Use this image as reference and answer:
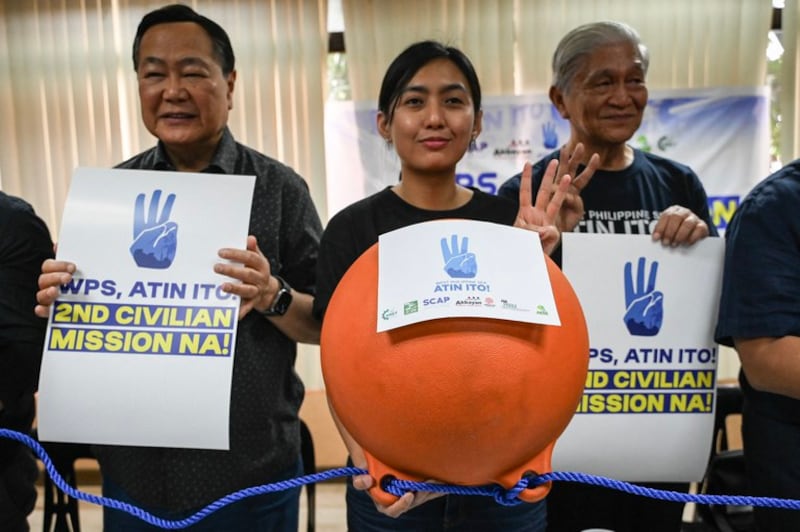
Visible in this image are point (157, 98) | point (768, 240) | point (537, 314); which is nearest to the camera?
point (537, 314)

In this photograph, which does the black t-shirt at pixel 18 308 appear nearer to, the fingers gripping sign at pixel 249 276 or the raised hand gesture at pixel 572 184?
the fingers gripping sign at pixel 249 276

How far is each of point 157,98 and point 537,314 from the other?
0.94 meters

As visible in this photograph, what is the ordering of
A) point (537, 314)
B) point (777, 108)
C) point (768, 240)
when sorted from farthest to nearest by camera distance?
Answer: point (777, 108) < point (768, 240) < point (537, 314)

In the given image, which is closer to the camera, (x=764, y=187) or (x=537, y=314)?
(x=537, y=314)

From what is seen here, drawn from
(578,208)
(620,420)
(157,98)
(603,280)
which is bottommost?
(620,420)

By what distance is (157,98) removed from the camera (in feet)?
4.10

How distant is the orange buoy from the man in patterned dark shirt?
0.50 m

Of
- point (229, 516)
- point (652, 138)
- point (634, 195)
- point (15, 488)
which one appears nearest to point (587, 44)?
point (634, 195)

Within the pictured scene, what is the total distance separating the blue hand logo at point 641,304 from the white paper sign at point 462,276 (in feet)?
2.10

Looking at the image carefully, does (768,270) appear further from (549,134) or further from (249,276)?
(549,134)

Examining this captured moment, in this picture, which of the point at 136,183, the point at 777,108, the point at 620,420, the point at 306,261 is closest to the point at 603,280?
the point at 620,420

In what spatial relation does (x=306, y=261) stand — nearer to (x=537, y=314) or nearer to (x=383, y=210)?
(x=383, y=210)

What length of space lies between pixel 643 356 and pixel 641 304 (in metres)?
0.11

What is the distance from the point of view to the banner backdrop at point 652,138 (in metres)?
3.18
